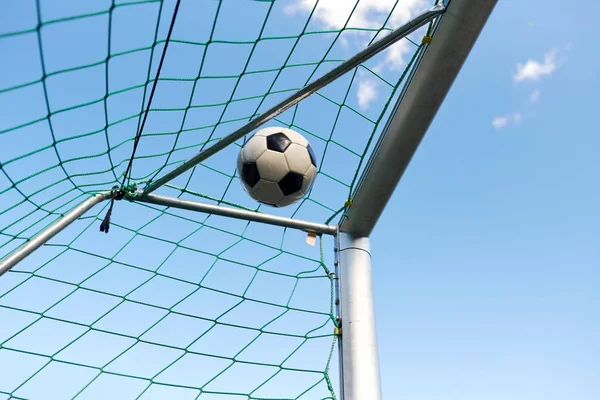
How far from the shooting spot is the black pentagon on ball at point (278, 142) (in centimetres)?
234

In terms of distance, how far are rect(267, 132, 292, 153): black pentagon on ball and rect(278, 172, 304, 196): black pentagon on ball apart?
12cm

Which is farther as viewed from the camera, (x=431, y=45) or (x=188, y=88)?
(x=188, y=88)

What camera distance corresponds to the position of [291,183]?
2354 mm

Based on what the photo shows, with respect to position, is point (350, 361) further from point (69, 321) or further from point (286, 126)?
point (69, 321)

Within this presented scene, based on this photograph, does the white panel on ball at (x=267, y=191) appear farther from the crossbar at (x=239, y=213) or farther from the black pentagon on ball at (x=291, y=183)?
the crossbar at (x=239, y=213)

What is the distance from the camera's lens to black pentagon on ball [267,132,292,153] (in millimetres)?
2338

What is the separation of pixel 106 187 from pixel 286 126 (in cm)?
97

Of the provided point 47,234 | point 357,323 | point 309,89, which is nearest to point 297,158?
point 309,89

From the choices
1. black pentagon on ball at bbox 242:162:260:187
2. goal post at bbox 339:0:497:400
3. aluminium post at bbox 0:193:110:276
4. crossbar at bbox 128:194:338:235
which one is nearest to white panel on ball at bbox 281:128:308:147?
black pentagon on ball at bbox 242:162:260:187

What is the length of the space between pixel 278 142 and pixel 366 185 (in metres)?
0.46

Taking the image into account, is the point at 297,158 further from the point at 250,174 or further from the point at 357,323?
the point at 357,323

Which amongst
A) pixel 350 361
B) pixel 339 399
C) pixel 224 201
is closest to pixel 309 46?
pixel 224 201

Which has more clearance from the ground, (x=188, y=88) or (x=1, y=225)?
(x=188, y=88)

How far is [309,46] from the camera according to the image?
2.25 m
